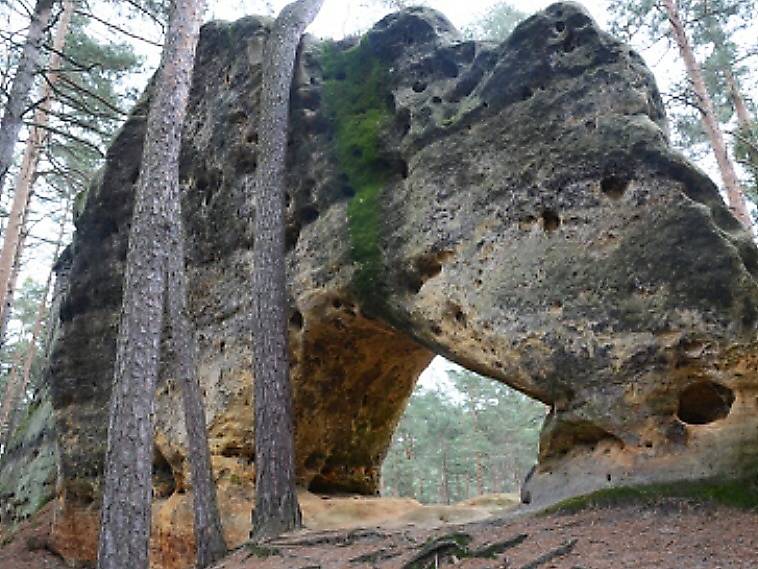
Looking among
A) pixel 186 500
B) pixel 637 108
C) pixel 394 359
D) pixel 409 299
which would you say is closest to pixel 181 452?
pixel 186 500

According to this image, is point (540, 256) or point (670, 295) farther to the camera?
point (540, 256)

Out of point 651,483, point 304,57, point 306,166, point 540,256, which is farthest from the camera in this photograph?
point 304,57

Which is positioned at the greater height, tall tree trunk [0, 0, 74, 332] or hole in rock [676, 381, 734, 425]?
tall tree trunk [0, 0, 74, 332]

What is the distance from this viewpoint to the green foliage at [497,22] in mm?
15859

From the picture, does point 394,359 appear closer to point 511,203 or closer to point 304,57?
point 511,203

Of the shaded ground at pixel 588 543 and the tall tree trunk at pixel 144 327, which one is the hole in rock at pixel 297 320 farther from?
the shaded ground at pixel 588 543

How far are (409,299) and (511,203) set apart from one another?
162 centimetres

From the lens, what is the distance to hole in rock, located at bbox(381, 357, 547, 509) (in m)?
27.5

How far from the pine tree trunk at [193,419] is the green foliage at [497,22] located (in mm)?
10293

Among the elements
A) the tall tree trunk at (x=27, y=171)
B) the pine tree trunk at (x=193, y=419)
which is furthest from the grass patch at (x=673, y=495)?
the tall tree trunk at (x=27, y=171)

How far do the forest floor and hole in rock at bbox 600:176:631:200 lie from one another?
117 inches

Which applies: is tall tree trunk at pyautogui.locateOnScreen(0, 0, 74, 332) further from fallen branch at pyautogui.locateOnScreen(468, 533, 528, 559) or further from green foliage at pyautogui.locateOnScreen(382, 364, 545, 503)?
green foliage at pyautogui.locateOnScreen(382, 364, 545, 503)

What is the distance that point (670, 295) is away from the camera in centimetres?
595

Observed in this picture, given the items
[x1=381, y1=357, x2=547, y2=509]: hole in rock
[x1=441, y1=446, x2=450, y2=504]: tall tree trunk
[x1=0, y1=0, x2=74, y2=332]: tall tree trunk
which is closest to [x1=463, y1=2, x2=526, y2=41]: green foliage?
[x1=0, y1=0, x2=74, y2=332]: tall tree trunk
